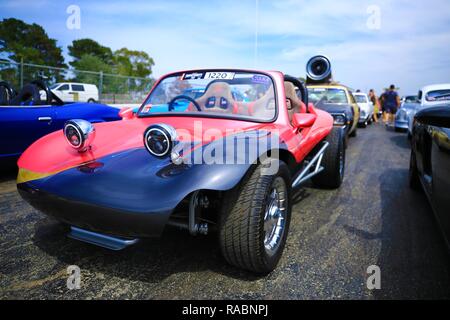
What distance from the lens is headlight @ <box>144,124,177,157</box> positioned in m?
1.84

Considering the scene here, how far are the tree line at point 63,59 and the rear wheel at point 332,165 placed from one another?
1101 cm

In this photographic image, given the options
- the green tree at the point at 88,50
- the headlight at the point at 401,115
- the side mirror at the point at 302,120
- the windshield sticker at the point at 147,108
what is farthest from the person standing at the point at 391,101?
the green tree at the point at 88,50

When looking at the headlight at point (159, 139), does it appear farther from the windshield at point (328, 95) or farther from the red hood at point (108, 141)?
the windshield at point (328, 95)

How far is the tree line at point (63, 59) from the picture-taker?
13453 millimetres

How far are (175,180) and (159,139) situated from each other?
33 centimetres

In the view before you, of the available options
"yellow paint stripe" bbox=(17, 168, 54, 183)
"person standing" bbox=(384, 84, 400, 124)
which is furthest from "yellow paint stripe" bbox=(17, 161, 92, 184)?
"person standing" bbox=(384, 84, 400, 124)

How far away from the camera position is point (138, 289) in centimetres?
183

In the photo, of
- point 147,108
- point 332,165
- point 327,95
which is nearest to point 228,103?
point 147,108

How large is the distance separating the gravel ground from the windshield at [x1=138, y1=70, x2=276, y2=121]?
1048 mm
